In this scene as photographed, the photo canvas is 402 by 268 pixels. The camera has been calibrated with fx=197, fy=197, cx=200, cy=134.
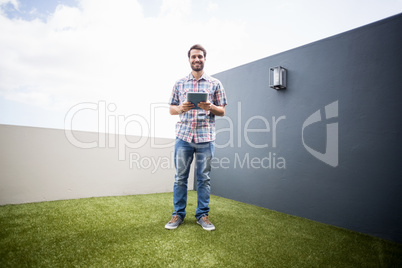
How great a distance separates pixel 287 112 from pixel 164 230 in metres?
1.76

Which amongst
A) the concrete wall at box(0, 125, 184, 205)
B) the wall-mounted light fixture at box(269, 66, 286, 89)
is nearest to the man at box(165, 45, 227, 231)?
the wall-mounted light fixture at box(269, 66, 286, 89)

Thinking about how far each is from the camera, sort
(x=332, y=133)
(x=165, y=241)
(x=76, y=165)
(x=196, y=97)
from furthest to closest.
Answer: (x=76, y=165), (x=332, y=133), (x=196, y=97), (x=165, y=241)

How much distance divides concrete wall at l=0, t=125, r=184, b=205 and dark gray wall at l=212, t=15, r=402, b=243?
132 centimetres

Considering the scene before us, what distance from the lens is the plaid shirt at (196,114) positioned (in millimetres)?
1679

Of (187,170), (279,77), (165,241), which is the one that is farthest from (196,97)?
(279,77)

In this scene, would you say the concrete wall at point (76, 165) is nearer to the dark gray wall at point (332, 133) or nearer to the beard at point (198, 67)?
the dark gray wall at point (332, 133)

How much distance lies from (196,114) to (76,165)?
69.7 inches

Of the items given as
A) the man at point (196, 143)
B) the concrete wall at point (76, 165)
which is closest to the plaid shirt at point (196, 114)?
the man at point (196, 143)

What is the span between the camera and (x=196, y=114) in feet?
5.53

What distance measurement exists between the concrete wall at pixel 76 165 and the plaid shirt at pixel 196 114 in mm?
1419

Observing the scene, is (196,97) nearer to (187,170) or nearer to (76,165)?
(187,170)

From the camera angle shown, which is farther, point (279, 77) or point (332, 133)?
point (279, 77)

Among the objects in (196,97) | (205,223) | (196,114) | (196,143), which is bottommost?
(205,223)

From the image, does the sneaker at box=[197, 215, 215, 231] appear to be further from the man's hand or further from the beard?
the beard
